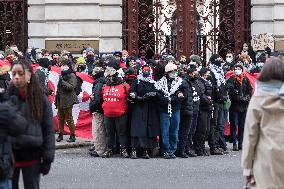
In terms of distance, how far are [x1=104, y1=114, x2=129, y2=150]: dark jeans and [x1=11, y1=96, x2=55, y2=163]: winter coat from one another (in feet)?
27.1

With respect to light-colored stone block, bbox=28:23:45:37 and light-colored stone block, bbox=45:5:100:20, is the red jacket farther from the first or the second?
light-colored stone block, bbox=28:23:45:37

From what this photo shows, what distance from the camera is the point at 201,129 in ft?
57.5

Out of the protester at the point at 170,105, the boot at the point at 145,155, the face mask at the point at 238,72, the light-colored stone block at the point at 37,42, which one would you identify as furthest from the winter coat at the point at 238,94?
the light-colored stone block at the point at 37,42

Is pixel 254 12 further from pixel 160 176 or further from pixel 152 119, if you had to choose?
pixel 160 176

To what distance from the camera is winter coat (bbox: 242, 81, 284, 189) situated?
797 cm

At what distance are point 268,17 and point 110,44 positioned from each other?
15.9 feet

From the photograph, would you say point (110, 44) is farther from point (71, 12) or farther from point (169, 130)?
point (169, 130)

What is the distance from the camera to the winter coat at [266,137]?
314 inches

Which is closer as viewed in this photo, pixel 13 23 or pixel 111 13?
pixel 13 23

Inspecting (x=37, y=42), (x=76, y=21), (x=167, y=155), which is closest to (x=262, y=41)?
(x=76, y=21)

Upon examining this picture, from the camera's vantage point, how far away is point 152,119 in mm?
17125

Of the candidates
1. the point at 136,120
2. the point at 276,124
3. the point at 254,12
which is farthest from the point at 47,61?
the point at 276,124

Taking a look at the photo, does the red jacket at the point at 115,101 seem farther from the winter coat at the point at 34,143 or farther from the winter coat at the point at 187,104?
the winter coat at the point at 34,143

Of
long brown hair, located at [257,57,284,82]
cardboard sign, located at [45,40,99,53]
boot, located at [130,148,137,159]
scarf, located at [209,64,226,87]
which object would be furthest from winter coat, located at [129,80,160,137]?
cardboard sign, located at [45,40,99,53]
